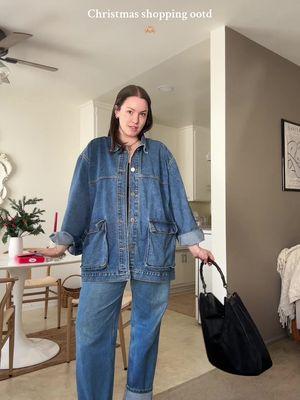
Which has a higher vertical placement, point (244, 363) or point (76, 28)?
point (76, 28)

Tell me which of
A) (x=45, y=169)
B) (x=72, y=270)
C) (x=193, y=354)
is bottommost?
(x=193, y=354)

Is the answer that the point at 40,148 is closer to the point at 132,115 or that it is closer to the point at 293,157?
the point at 293,157

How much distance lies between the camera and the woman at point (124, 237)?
122 centimetres

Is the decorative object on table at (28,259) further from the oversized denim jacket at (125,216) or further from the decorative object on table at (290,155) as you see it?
the decorative object on table at (290,155)

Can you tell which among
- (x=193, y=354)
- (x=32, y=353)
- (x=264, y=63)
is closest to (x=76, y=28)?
(x=264, y=63)

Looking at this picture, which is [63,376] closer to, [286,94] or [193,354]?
[193,354]

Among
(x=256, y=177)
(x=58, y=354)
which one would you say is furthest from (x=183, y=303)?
(x=256, y=177)

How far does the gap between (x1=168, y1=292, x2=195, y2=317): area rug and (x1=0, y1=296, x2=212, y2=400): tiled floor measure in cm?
64

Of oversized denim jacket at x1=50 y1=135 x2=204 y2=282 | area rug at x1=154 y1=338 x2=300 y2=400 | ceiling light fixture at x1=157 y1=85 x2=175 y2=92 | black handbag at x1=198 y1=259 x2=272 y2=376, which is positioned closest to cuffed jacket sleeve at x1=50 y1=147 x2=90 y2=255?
oversized denim jacket at x1=50 y1=135 x2=204 y2=282

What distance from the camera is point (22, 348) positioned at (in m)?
2.43

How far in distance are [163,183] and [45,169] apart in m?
3.04

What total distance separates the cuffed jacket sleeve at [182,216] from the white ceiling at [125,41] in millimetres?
1455

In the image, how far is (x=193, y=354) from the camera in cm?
249

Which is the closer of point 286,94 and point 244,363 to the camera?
point 244,363
